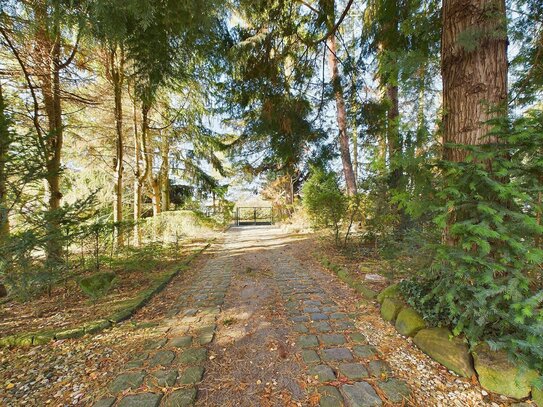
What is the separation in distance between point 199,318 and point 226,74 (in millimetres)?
3284

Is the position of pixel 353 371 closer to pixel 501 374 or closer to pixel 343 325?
pixel 343 325

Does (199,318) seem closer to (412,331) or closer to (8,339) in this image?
(8,339)

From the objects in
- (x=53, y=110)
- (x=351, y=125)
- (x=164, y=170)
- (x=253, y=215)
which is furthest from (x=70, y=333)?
(x=253, y=215)

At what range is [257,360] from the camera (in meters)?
1.86

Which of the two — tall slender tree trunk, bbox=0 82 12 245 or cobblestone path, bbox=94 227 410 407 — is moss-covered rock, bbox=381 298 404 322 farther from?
tall slender tree trunk, bbox=0 82 12 245

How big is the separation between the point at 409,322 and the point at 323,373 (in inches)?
37.9

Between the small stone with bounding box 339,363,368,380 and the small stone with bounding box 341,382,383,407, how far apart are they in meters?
0.07

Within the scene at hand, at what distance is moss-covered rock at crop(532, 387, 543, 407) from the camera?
136 cm

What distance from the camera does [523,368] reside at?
1384 millimetres

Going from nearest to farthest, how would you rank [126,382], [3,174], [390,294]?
[126,382], [3,174], [390,294]

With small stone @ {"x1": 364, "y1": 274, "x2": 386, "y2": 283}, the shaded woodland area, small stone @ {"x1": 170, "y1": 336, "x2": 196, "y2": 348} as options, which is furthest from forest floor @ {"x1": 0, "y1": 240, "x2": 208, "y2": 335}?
small stone @ {"x1": 364, "y1": 274, "x2": 386, "y2": 283}

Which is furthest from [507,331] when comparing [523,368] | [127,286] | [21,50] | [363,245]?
[21,50]

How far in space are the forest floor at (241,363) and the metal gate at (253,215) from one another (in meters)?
16.0

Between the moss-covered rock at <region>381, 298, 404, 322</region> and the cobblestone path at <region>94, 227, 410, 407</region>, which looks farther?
the moss-covered rock at <region>381, 298, 404, 322</region>
